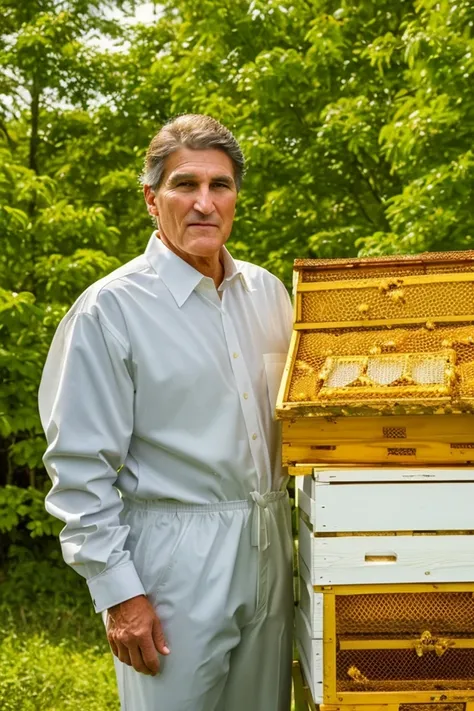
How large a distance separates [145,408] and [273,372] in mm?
404

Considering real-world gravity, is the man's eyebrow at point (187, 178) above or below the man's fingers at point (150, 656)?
above

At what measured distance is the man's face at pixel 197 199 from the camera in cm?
253

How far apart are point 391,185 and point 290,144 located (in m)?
0.80

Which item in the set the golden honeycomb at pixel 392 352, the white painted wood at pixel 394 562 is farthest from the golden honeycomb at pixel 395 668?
the golden honeycomb at pixel 392 352

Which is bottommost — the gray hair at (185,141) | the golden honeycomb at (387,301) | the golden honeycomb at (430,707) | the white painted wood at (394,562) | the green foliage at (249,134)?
the golden honeycomb at (430,707)

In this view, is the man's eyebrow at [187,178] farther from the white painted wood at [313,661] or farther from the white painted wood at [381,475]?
the white painted wood at [313,661]

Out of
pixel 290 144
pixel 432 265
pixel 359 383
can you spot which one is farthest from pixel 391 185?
pixel 359 383

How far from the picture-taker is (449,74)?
479 centimetres

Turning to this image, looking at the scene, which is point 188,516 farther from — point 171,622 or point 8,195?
point 8,195

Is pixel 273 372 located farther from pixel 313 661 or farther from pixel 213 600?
pixel 313 661

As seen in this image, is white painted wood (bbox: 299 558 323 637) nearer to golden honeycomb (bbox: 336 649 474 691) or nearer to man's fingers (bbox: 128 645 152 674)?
golden honeycomb (bbox: 336 649 474 691)

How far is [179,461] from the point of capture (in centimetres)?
245

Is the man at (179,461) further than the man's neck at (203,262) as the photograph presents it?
No

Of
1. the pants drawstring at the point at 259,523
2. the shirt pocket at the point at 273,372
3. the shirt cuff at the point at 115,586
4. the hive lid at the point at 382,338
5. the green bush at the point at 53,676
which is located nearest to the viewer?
the hive lid at the point at 382,338
